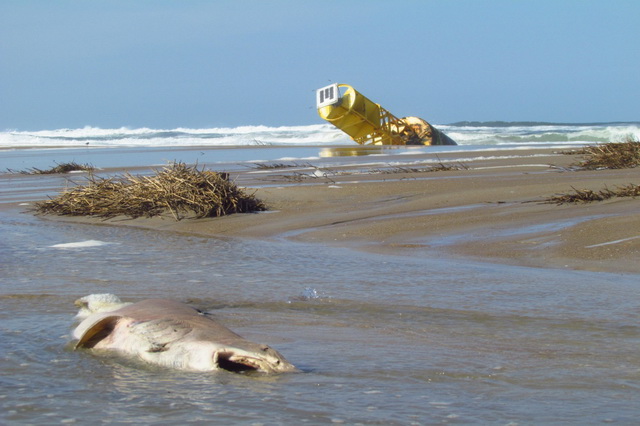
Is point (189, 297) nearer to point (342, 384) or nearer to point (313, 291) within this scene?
point (313, 291)

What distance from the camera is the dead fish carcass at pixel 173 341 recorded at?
2.48 meters

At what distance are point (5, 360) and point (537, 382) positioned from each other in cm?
183

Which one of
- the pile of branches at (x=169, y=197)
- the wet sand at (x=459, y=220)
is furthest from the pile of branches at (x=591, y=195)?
the pile of branches at (x=169, y=197)

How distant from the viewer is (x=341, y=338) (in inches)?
127

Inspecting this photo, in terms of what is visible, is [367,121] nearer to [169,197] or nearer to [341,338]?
[169,197]

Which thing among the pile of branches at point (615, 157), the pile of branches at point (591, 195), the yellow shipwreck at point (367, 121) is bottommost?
the pile of branches at point (591, 195)

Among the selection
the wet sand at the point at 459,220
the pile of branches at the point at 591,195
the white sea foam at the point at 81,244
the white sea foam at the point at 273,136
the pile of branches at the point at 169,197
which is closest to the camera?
the wet sand at the point at 459,220

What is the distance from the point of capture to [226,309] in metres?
3.84

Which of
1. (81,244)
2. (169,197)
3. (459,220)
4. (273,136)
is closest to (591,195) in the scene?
(459,220)

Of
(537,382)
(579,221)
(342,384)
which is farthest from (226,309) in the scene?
(579,221)

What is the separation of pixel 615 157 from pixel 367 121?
1289cm

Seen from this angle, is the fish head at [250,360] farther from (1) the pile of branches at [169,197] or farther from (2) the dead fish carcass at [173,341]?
(1) the pile of branches at [169,197]

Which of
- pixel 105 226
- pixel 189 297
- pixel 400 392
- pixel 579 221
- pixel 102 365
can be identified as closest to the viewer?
pixel 400 392

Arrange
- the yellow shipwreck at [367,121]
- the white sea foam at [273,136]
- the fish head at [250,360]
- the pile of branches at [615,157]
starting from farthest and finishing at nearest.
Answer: the white sea foam at [273,136], the yellow shipwreck at [367,121], the pile of branches at [615,157], the fish head at [250,360]
